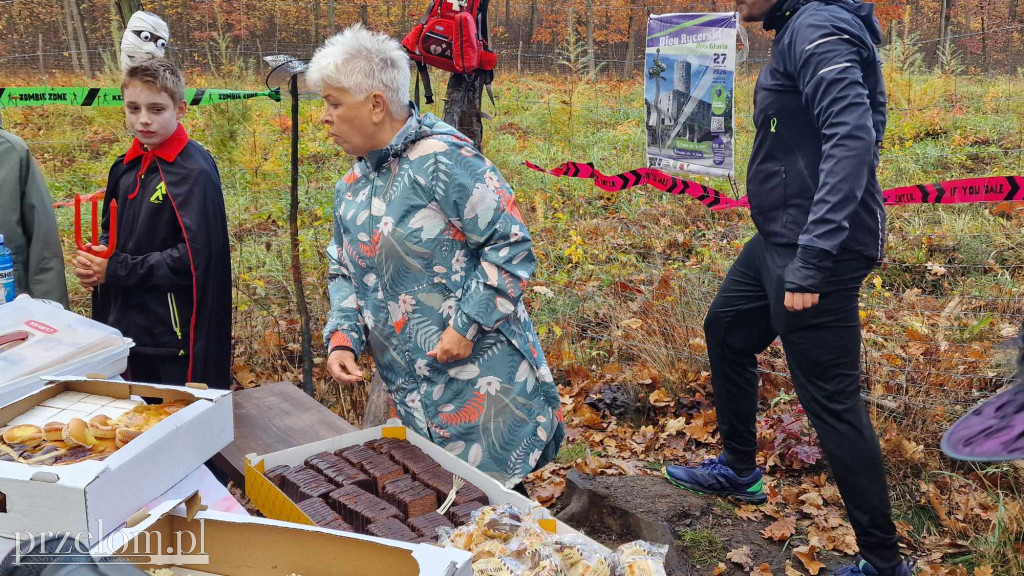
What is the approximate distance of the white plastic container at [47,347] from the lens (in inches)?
82.4

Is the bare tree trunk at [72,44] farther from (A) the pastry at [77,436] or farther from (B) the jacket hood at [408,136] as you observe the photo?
(A) the pastry at [77,436]

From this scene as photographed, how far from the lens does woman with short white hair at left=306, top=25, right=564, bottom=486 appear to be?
7.48ft

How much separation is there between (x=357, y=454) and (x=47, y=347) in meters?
0.96

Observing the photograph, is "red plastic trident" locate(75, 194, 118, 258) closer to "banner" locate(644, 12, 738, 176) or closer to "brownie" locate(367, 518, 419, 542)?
"brownie" locate(367, 518, 419, 542)

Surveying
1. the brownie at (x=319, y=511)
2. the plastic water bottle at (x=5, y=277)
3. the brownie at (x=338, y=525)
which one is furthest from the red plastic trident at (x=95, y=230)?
the brownie at (x=338, y=525)

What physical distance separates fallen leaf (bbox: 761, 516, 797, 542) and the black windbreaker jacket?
4.22 ft

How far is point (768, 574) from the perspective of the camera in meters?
3.11

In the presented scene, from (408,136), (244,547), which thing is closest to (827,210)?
(408,136)

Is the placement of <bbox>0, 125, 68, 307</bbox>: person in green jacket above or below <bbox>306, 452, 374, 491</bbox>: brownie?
above

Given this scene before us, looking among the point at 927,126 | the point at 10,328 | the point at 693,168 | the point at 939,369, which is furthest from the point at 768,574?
the point at 927,126

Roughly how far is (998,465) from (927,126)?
688 centimetres

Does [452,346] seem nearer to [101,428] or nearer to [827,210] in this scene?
[101,428]

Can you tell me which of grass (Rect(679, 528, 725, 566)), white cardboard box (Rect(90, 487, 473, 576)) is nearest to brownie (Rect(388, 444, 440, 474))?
white cardboard box (Rect(90, 487, 473, 576))

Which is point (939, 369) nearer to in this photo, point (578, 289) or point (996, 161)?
point (578, 289)
